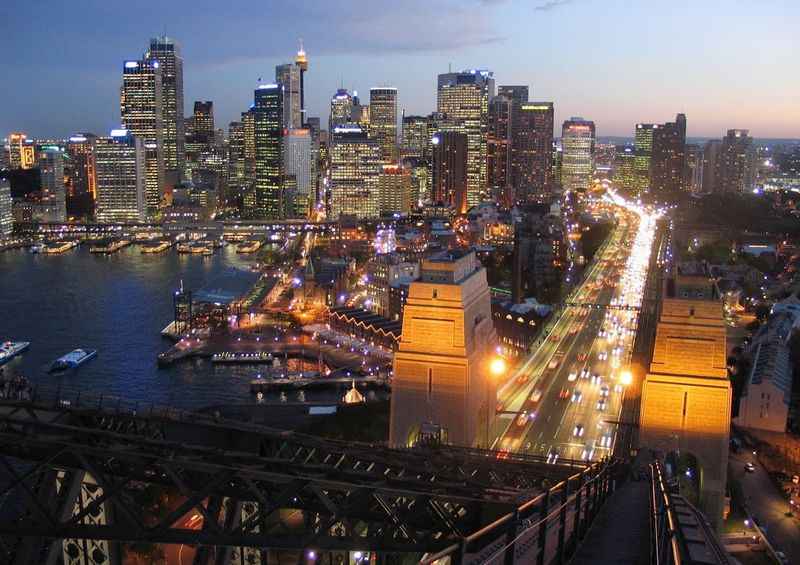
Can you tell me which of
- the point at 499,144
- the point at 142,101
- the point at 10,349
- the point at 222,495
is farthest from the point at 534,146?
the point at 222,495

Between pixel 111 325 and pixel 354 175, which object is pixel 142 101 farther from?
pixel 111 325

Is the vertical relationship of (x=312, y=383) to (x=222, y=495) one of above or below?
below

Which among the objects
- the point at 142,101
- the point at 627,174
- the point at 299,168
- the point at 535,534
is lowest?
the point at 535,534

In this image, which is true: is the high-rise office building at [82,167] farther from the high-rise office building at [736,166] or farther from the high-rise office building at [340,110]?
the high-rise office building at [736,166]

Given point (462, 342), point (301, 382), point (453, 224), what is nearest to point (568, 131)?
point (453, 224)

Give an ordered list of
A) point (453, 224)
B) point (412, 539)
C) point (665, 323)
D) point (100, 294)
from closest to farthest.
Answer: point (412, 539) → point (665, 323) → point (100, 294) → point (453, 224)

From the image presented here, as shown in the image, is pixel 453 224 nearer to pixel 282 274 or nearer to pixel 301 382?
pixel 282 274

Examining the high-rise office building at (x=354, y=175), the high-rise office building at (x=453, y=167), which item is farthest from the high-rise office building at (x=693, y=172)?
the high-rise office building at (x=354, y=175)
